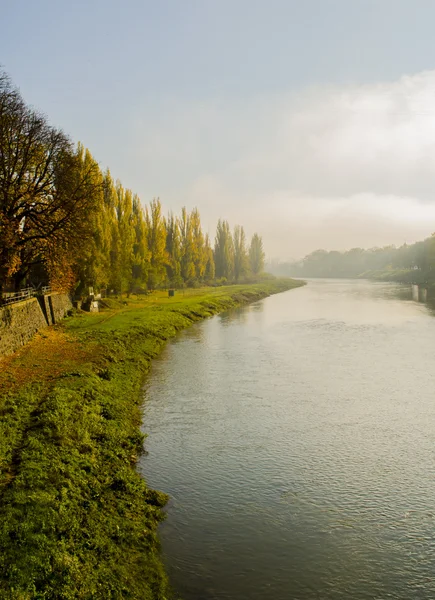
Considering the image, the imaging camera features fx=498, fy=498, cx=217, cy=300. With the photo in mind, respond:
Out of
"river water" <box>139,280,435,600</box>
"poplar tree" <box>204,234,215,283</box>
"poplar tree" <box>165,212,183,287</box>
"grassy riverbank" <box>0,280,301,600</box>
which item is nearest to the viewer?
"grassy riverbank" <box>0,280,301,600</box>

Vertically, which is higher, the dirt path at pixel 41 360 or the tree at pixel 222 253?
the tree at pixel 222 253

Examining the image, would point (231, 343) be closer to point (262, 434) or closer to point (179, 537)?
point (262, 434)

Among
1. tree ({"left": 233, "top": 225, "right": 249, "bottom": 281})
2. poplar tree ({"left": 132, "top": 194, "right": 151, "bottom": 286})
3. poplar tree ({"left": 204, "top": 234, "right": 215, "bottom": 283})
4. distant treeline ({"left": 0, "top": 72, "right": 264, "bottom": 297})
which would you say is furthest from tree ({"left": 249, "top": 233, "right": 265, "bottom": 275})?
distant treeline ({"left": 0, "top": 72, "right": 264, "bottom": 297})

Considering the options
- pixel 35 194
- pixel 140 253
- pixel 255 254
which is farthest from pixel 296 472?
pixel 255 254

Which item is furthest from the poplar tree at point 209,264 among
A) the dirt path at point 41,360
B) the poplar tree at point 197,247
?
the dirt path at point 41,360

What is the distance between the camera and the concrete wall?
93.1 feet

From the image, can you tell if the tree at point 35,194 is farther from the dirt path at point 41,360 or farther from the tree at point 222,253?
the tree at point 222,253

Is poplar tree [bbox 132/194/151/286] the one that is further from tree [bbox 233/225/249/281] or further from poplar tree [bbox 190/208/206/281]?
tree [bbox 233/225/249/281]

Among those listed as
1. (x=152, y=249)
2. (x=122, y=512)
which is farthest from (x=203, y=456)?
(x=152, y=249)

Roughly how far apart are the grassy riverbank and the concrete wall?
1068 mm

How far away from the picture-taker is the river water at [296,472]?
11.5m

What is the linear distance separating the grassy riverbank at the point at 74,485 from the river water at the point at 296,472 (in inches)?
35.8

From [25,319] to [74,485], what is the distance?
21012 millimetres

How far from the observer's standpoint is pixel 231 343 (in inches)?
1629
